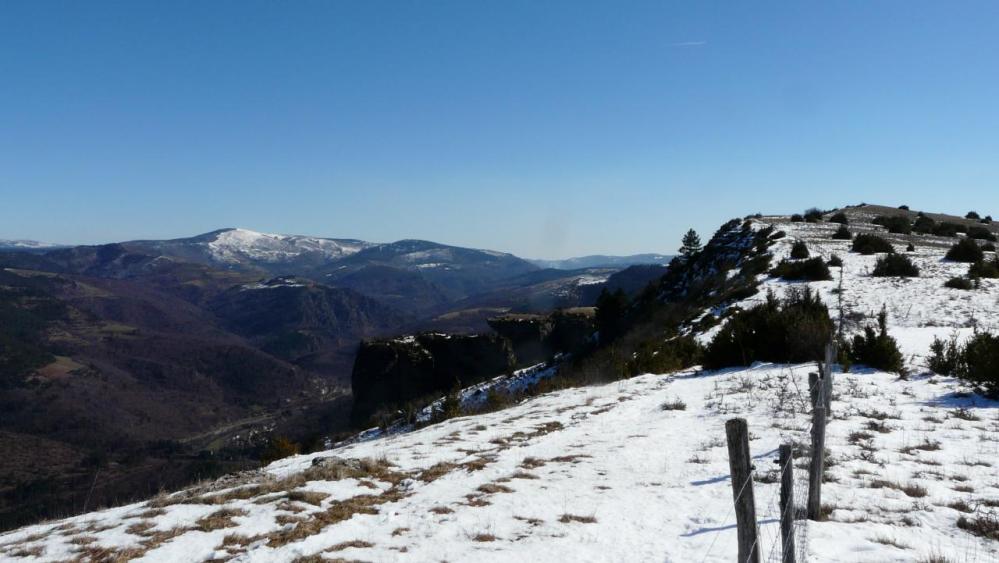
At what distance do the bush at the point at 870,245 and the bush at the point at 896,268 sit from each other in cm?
321

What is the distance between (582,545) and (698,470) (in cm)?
285

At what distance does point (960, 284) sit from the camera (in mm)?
19359

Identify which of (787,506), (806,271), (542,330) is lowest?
(542,330)

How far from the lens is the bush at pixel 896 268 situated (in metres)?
21.8

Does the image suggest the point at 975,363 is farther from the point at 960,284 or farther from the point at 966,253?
the point at 966,253

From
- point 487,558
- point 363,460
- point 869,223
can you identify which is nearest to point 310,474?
point 363,460

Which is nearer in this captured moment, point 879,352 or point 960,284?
point 879,352

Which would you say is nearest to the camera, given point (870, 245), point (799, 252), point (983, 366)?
point (983, 366)

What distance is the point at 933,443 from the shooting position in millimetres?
7652

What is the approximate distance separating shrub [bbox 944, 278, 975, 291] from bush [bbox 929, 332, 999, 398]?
29.5 ft

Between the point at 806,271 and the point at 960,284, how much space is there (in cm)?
504

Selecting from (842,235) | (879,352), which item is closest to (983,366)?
(879,352)

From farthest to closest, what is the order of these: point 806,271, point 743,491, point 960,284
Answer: point 806,271 < point 960,284 < point 743,491

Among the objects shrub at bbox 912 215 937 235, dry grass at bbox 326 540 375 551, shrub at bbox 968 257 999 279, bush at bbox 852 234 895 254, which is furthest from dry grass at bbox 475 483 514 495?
shrub at bbox 912 215 937 235
